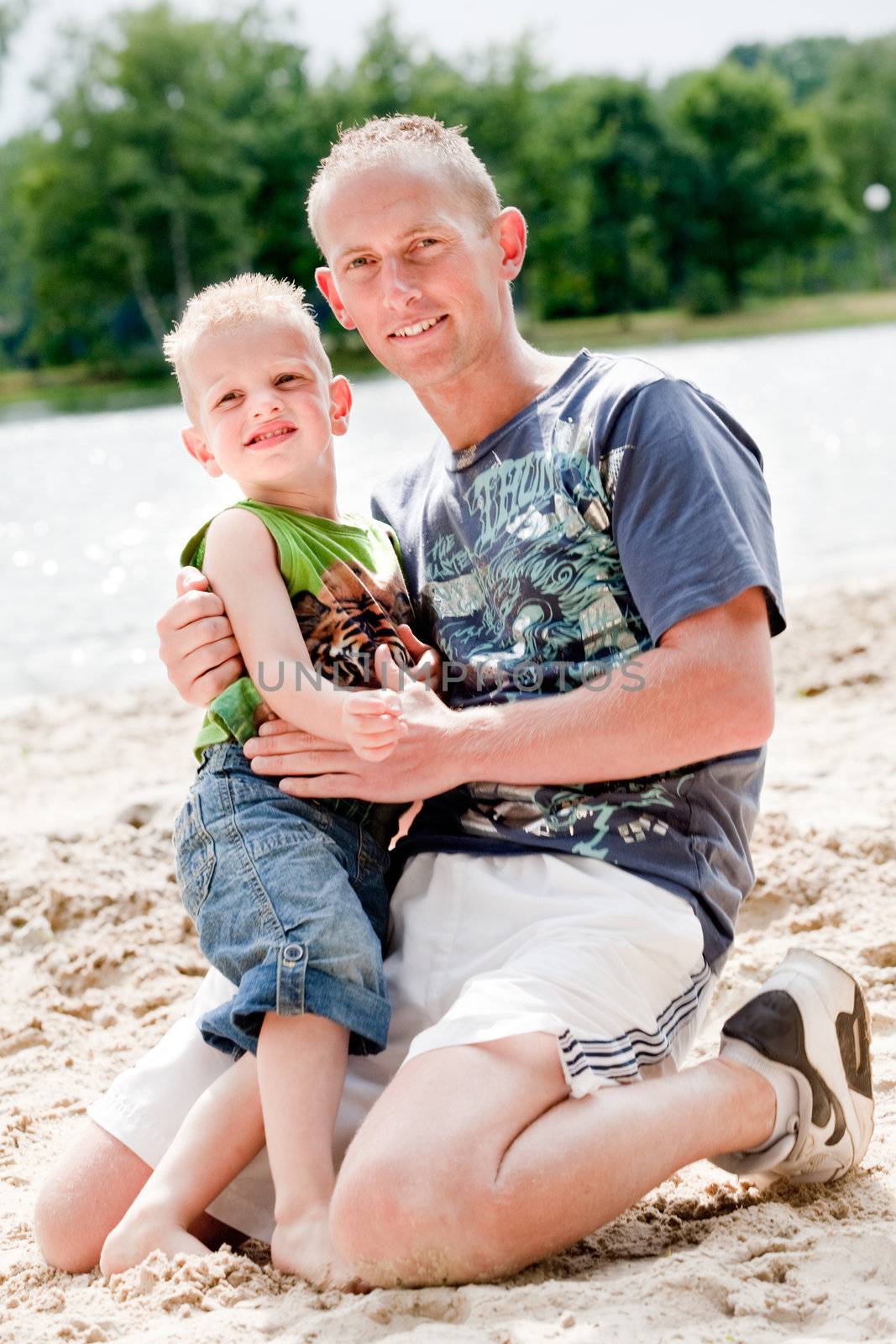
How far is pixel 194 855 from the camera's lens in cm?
246

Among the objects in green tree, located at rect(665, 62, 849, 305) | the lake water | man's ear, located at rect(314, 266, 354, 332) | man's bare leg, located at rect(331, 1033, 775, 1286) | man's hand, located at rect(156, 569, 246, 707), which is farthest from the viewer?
green tree, located at rect(665, 62, 849, 305)

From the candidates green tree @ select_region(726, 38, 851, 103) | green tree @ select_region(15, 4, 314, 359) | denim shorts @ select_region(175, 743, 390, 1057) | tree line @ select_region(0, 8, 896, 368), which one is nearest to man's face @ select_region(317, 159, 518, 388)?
denim shorts @ select_region(175, 743, 390, 1057)

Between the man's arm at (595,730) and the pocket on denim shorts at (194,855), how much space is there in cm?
14

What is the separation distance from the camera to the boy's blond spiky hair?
268 cm

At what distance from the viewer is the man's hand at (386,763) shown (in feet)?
8.00

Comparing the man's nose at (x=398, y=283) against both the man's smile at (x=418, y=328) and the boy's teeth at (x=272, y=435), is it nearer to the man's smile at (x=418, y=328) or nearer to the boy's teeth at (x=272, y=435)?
the man's smile at (x=418, y=328)

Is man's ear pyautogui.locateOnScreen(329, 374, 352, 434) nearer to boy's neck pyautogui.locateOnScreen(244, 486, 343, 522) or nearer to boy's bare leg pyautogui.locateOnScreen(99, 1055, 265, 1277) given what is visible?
boy's neck pyautogui.locateOnScreen(244, 486, 343, 522)

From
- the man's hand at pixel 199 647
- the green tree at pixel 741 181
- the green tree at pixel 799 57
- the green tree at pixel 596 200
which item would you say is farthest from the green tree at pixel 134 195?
the green tree at pixel 799 57

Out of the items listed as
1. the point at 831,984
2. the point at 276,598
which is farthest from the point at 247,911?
the point at 831,984

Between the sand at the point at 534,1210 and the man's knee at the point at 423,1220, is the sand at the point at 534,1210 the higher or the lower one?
the lower one

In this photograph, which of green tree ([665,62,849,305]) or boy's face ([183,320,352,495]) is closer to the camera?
boy's face ([183,320,352,495])

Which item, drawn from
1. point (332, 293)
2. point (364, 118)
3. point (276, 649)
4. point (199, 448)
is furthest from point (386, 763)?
point (364, 118)

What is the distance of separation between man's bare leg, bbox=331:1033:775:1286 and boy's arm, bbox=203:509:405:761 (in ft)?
1.82

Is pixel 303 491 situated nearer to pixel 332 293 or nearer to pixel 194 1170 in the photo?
pixel 332 293
